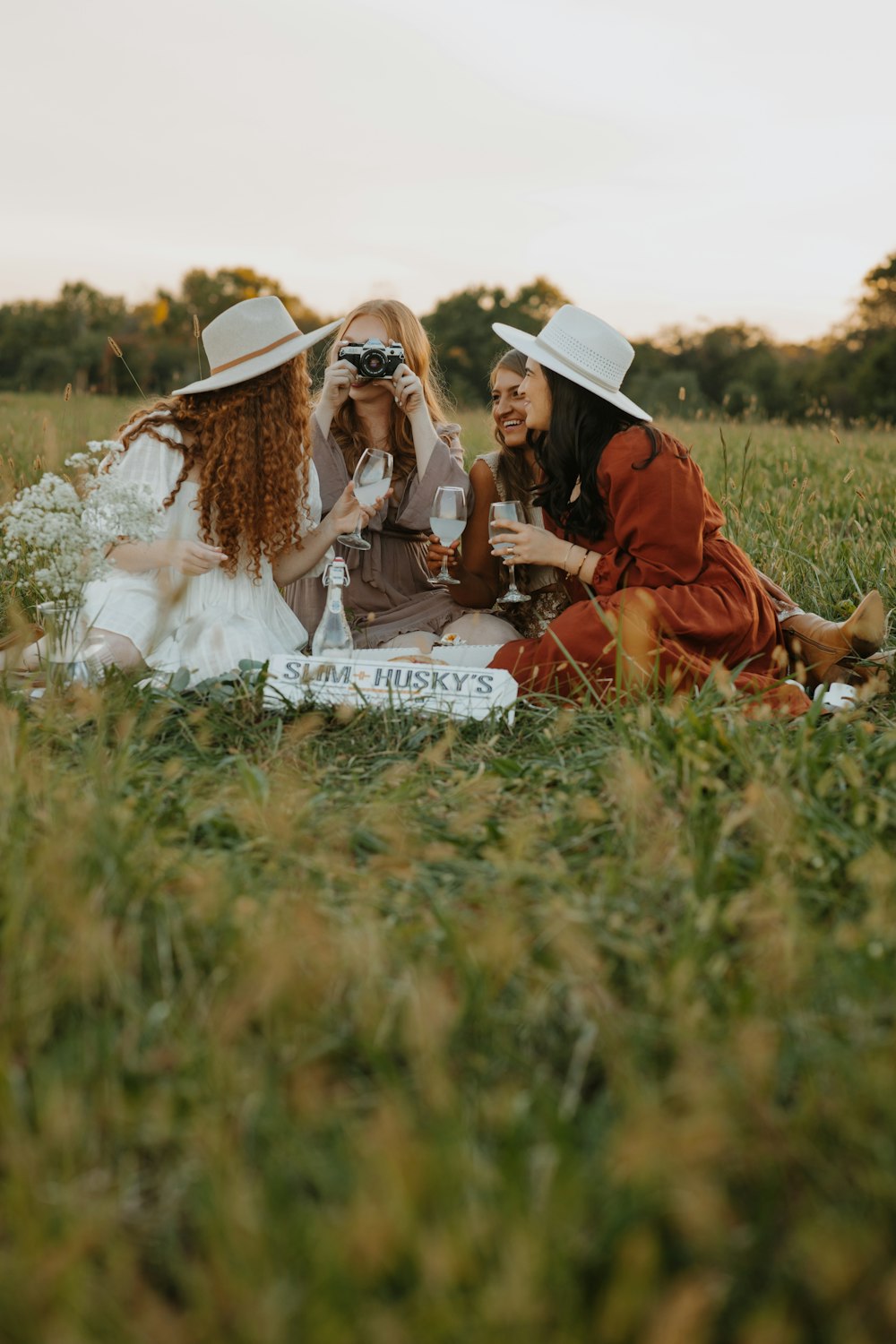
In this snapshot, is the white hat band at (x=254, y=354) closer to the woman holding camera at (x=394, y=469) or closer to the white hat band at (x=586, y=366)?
the woman holding camera at (x=394, y=469)

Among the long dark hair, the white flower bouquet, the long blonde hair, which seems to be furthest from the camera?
the long blonde hair

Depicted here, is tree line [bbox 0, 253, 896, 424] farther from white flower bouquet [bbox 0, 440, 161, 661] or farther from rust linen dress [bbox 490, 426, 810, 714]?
white flower bouquet [bbox 0, 440, 161, 661]

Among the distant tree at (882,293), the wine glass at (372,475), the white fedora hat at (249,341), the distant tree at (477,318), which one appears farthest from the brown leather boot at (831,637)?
the distant tree at (882,293)

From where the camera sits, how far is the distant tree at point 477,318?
2983 cm

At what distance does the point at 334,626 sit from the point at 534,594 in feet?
2.91

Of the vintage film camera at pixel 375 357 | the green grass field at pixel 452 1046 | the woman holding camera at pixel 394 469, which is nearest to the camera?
the green grass field at pixel 452 1046

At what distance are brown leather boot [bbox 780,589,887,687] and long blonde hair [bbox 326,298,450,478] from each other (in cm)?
153

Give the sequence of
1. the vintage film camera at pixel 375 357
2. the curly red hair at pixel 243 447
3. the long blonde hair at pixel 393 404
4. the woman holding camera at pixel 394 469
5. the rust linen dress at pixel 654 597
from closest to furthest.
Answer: the rust linen dress at pixel 654 597 → the curly red hair at pixel 243 447 → the vintage film camera at pixel 375 357 → the woman holding camera at pixel 394 469 → the long blonde hair at pixel 393 404

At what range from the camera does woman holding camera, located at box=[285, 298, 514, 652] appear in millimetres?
4070

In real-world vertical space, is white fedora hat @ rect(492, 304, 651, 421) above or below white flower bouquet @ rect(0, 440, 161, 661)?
above

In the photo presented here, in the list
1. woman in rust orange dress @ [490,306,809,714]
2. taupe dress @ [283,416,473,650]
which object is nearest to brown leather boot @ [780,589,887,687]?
woman in rust orange dress @ [490,306,809,714]

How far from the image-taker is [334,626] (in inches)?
145

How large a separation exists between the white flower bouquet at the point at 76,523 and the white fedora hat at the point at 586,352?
4.54 feet

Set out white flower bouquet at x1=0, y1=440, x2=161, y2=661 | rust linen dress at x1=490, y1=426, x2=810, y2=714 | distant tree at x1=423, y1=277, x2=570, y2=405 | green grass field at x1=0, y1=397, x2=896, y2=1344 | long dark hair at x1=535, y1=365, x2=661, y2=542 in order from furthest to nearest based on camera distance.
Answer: distant tree at x1=423, y1=277, x2=570, y2=405 → long dark hair at x1=535, y1=365, x2=661, y2=542 → rust linen dress at x1=490, y1=426, x2=810, y2=714 → white flower bouquet at x1=0, y1=440, x2=161, y2=661 → green grass field at x1=0, y1=397, x2=896, y2=1344
